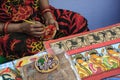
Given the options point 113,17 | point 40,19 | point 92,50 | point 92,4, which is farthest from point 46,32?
point 113,17

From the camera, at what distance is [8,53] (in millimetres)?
1262

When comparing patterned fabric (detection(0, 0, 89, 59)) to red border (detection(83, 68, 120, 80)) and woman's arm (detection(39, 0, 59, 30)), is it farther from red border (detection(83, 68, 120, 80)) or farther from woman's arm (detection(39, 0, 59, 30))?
red border (detection(83, 68, 120, 80))

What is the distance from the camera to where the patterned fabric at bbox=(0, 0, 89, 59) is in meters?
1.23

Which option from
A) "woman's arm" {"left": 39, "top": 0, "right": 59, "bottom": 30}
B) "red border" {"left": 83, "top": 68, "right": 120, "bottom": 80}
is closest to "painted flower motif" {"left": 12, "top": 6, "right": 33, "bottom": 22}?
"woman's arm" {"left": 39, "top": 0, "right": 59, "bottom": 30}

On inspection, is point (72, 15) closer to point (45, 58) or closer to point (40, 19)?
point (40, 19)

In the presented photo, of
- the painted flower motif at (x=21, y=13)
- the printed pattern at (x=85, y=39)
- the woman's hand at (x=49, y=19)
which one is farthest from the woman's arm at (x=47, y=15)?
the printed pattern at (x=85, y=39)

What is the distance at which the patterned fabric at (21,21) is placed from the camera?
1229 mm

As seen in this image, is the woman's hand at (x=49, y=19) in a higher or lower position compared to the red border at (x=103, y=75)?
higher

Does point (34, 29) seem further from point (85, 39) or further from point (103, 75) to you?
point (103, 75)

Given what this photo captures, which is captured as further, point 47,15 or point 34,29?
point 47,15

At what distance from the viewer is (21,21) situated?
1.35m

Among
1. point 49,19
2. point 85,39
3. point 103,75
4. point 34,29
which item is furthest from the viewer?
point 49,19

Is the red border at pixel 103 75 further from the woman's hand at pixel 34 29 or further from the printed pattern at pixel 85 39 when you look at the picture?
the woman's hand at pixel 34 29

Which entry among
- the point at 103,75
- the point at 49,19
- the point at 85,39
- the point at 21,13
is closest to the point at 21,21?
the point at 21,13
